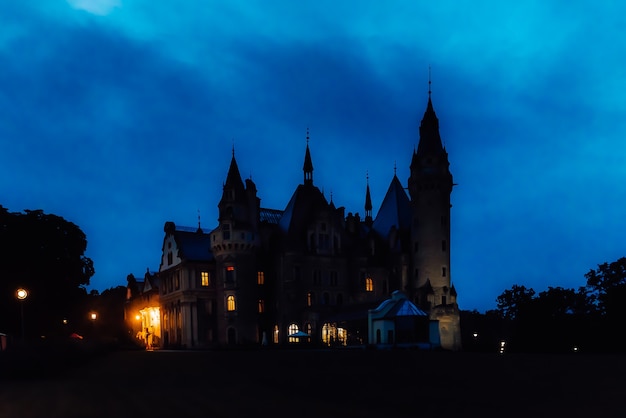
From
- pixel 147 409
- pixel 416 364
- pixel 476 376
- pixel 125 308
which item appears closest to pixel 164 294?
pixel 125 308

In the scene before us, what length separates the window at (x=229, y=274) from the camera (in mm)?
73750

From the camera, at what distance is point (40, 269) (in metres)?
54.4

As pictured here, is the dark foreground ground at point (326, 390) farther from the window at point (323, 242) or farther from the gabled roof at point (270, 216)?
the gabled roof at point (270, 216)

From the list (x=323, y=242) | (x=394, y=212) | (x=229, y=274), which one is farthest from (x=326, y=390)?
(x=394, y=212)

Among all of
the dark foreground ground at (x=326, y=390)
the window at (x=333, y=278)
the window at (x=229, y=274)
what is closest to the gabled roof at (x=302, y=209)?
the window at (x=333, y=278)

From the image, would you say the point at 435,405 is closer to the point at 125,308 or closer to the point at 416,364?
the point at 416,364

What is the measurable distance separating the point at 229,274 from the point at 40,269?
23703 mm

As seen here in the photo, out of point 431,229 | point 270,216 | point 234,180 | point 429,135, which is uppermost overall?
point 429,135

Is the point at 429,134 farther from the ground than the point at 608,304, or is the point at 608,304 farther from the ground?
the point at 429,134

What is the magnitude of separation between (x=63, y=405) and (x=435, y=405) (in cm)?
908

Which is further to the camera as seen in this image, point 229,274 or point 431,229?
point 431,229

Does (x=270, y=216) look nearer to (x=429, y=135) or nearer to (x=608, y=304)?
(x=429, y=135)

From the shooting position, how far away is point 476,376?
2361 centimetres

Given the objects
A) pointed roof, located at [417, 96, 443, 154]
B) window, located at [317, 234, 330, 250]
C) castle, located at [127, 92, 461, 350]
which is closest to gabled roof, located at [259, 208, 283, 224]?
castle, located at [127, 92, 461, 350]
